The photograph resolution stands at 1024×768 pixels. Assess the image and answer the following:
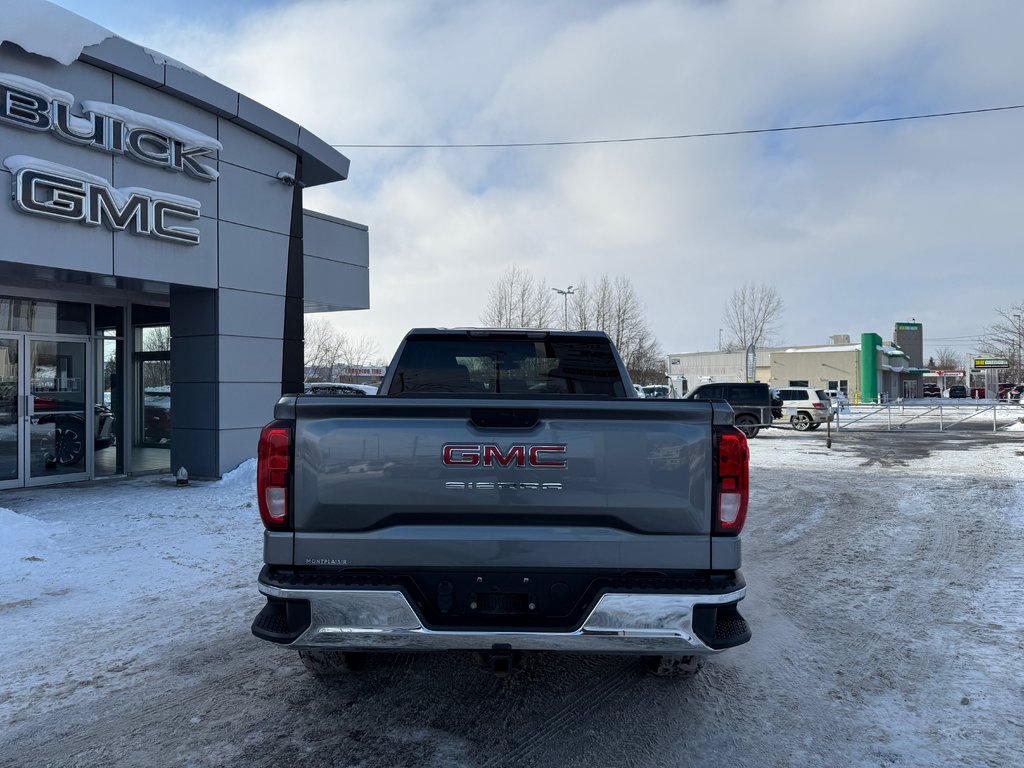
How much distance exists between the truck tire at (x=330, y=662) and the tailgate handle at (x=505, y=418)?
162cm

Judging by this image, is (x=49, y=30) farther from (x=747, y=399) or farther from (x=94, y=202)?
(x=747, y=399)

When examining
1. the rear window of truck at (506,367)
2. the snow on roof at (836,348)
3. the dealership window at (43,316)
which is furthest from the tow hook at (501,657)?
the snow on roof at (836,348)

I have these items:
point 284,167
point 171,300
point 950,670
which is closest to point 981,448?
point 950,670

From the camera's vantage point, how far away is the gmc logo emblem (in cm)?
292

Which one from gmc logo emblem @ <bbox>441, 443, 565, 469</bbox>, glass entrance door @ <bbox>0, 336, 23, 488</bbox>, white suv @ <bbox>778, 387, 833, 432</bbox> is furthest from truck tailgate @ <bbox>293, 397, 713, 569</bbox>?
white suv @ <bbox>778, 387, 833, 432</bbox>

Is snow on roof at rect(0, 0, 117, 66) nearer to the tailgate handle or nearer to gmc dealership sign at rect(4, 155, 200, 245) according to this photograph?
gmc dealership sign at rect(4, 155, 200, 245)

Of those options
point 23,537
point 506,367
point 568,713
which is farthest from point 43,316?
point 568,713

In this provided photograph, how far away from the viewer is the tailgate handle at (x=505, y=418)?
2930 millimetres

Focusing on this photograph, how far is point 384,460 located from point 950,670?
143 inches

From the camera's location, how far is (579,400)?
2961 mm

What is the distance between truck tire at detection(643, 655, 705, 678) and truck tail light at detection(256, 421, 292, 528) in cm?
214

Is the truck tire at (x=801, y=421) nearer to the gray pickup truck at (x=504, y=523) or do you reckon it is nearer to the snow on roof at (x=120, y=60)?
the snow on roof at (x=120, y=60)

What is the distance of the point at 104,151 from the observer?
9.41 m

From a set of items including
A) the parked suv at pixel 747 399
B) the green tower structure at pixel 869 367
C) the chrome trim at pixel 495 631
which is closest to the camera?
the chrome trim at pixel 495 631
